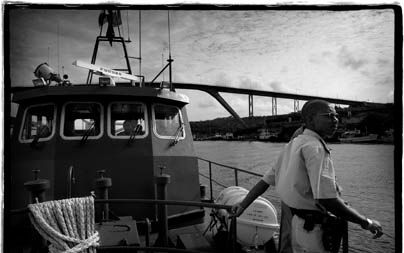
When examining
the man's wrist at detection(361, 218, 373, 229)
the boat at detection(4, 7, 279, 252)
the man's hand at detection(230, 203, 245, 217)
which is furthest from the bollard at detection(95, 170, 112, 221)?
the man's wrist at detection(361, 218, 373, 229)

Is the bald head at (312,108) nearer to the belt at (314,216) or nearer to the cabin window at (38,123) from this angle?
the belt at (314,216)

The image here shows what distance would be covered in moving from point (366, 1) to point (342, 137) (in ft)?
6.24

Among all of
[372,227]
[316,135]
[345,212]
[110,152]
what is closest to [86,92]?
[110,152]

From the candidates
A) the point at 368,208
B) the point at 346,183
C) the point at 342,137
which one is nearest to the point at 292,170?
the point at 342,137

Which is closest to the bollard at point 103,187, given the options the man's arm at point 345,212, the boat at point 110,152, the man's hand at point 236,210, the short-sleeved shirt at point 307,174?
the boat at point 110,152

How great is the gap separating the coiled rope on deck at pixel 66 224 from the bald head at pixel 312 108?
56.8 inches

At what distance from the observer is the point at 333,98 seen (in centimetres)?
238

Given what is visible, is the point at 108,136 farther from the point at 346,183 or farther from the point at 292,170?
the point at 346,183

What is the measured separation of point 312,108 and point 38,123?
3.98 metres

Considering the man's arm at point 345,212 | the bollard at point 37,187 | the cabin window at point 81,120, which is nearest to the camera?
the man's arm at point 345,212

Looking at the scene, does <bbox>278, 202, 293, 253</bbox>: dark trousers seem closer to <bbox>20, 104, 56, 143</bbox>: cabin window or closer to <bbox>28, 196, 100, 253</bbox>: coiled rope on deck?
<bbox>28, 196, 100, 253</bbox>: coiled rope on deck

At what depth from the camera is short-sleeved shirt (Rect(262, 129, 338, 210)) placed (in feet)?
5.64

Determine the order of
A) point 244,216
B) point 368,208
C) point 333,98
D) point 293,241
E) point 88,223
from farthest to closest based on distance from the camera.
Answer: point 368,208
point 244,216
point 333,98
point 88,223
point 293,241

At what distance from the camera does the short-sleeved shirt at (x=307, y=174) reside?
172cm
